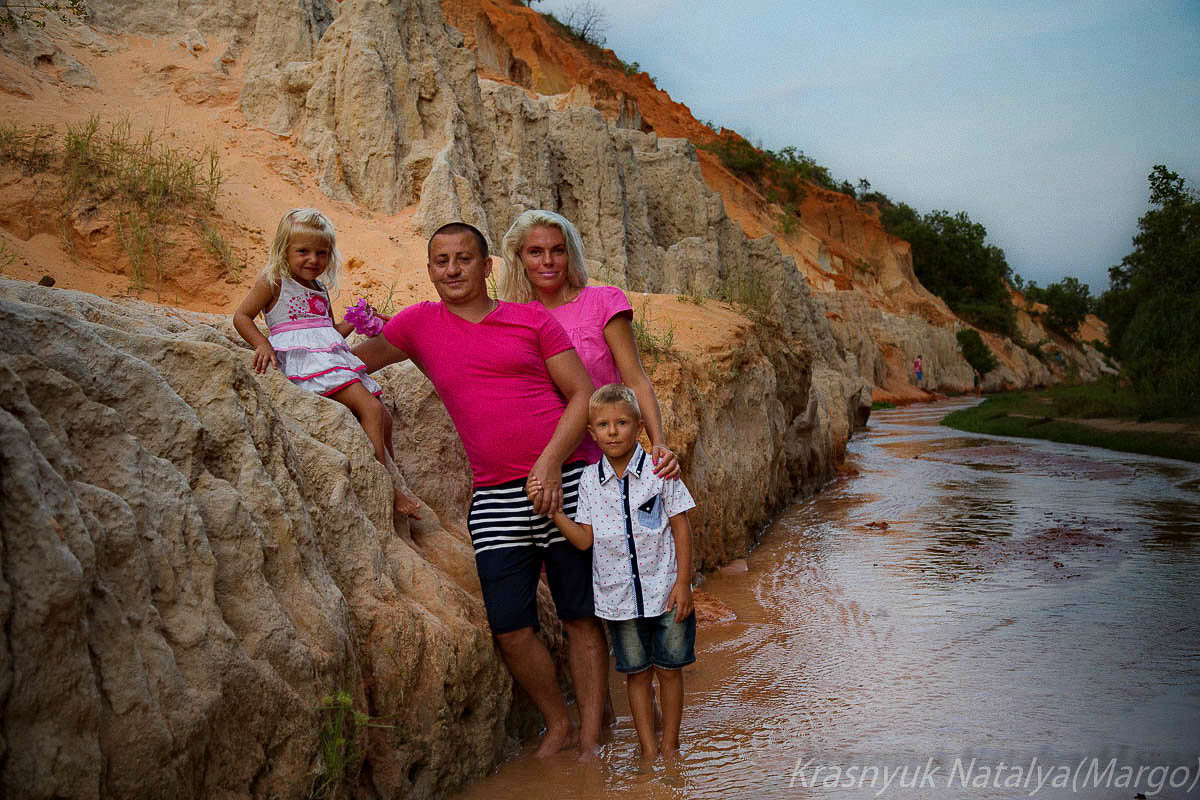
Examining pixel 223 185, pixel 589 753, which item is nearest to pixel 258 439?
pixel 589 753

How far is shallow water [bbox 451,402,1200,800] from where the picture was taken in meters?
3.15

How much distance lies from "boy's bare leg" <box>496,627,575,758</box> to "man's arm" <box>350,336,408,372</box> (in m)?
1.23

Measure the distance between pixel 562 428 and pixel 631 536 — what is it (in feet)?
1.53

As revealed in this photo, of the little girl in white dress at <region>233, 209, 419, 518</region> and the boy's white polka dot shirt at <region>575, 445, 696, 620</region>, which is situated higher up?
the little girl in white dress at <region>233, 209, 419, 518</region>

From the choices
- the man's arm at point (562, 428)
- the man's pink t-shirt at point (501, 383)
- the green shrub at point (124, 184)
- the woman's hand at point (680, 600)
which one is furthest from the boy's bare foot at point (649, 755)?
the green shrub at point (124, 184)

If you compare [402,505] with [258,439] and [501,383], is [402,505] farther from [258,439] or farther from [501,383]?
[258,439]

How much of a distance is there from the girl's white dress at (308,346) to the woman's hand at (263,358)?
153mm

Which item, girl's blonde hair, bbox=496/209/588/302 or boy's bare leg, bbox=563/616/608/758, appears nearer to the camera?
boy's bare leg, bbox=563/616/608/758

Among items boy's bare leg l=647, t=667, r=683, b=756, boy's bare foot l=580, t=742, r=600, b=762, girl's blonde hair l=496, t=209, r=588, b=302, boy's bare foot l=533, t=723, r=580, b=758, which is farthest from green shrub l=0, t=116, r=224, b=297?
boy's bare leg l=647, t=667, r=683, b=756

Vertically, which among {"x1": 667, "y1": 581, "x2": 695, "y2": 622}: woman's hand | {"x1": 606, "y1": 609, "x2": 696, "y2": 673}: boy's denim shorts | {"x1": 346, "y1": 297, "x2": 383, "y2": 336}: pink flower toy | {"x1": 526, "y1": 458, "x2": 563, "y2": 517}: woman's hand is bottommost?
{"x1": 606, "y1": 609, "x2": 696, "y2": 673}: boy's denim shorts

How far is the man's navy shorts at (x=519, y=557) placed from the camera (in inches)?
126

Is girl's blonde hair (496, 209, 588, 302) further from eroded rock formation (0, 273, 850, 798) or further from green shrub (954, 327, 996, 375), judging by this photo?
green shrub (954, 327, 996, 375)

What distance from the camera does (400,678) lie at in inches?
114

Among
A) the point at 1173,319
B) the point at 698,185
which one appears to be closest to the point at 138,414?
the point at 1173,319
